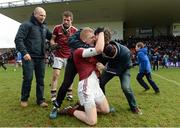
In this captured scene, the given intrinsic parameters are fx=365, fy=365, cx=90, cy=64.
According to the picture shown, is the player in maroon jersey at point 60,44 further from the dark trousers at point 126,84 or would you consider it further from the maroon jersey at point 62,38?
the dark trousers at point 126,84

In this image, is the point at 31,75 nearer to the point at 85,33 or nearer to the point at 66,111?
the point at 66,111

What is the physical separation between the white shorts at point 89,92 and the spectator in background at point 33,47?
142cm

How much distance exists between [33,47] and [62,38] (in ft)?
2.89

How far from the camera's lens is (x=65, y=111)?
6.76 meters

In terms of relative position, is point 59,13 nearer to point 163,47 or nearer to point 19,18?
point 19,18

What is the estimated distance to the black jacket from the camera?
7418 mm

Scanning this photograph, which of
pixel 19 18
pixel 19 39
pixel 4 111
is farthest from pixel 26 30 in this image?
pixel 19 18

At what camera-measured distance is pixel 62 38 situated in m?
8.24

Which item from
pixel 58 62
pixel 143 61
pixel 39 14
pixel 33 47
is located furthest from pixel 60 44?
pixel 143 61

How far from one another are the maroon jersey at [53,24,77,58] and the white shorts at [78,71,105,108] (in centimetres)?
188

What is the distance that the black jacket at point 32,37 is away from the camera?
24.3 feet

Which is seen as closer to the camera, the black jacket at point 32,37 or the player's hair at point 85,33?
the player's hair at point 85,33

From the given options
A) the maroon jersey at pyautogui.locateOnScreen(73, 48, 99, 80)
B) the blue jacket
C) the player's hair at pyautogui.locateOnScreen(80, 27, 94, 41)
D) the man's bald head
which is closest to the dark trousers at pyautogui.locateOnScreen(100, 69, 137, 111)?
the maroon jersey at pyautogui.locateOnScreen(73, 48, 99, 80)

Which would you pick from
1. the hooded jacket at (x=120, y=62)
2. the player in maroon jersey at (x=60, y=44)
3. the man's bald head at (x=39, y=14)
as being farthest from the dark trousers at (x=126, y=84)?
the man's bald head at (x=39, y=14)
